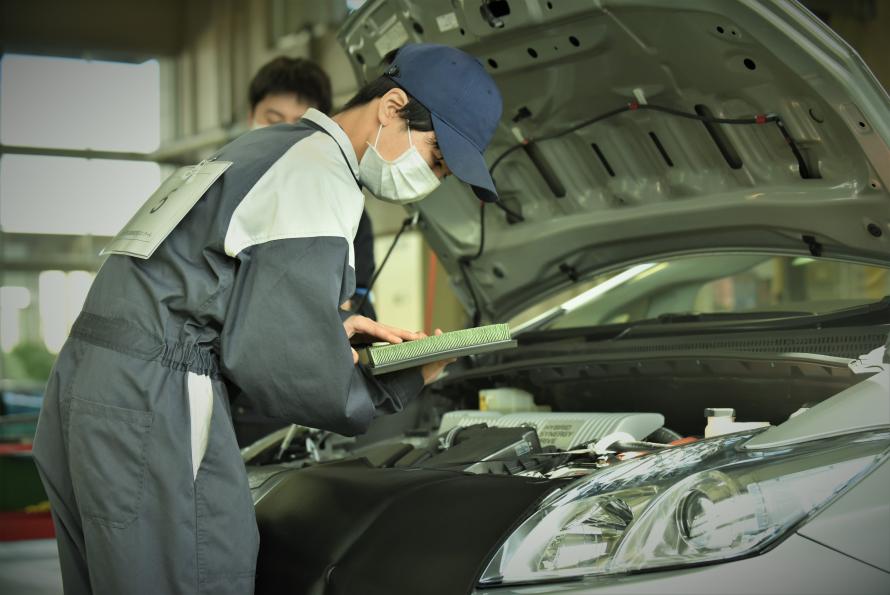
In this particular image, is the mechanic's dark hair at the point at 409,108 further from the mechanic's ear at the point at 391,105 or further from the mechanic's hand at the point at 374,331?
the mechanic's hand at the point at 374,331

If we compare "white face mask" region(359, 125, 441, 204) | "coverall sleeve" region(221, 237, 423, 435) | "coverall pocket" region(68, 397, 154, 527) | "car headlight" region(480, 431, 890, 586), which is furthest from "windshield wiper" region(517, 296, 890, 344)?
"coverall pocket" region(68, 397, 154, 527)

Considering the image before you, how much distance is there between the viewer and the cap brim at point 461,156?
1768 millimetres

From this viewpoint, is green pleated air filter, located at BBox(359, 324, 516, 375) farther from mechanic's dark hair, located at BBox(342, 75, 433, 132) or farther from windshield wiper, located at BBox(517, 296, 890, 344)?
windshield wiper, located at BBox(517, 296, 890, 344)

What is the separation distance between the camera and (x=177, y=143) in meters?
9.80

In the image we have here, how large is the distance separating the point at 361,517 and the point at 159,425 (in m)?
0.39

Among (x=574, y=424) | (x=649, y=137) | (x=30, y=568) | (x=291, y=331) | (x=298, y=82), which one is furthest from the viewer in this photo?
(x=30, y=568)

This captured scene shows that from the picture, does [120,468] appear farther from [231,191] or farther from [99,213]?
[99,213]

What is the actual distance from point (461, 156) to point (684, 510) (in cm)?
76

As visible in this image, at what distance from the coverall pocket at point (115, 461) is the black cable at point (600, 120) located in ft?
3.15

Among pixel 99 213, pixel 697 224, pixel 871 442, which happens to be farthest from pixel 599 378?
pixel 99 213

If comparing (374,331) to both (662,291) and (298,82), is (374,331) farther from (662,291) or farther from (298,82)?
(298,82)

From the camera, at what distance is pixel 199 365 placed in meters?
1.59

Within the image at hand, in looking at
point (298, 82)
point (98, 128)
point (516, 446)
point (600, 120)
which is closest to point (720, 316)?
point (600, 120)

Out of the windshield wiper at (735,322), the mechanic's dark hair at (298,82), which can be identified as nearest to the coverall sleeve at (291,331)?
the windshield wiper at (735,322)
